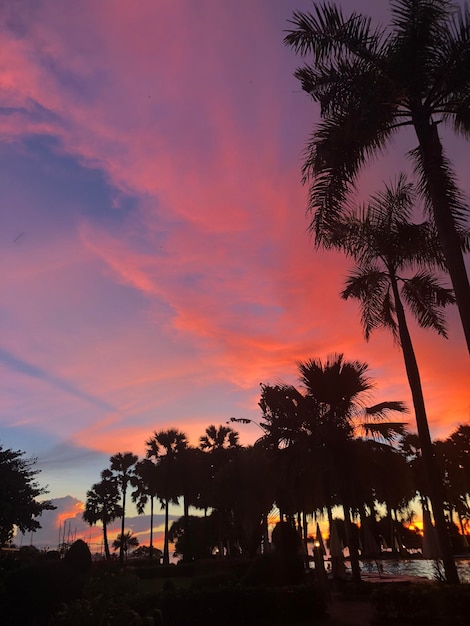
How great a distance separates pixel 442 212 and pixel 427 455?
6.71m

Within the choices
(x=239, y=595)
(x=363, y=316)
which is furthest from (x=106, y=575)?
(x=363, y=316)

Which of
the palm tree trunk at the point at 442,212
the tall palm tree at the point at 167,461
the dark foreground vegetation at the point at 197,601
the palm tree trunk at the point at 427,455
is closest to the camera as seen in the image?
the palm tree trunk at the point at 442,212

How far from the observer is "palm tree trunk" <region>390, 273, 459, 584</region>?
37.7ft

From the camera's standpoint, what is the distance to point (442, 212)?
31.9 ft

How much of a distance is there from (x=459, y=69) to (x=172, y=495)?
152 ft

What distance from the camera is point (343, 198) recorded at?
11164 millimetres

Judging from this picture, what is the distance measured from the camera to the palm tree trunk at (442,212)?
29.7 feet

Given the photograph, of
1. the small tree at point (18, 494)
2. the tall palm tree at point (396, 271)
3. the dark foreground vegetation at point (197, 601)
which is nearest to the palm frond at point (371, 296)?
the tall palm tree at point (396, 271)

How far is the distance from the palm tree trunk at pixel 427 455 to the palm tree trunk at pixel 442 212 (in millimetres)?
5243

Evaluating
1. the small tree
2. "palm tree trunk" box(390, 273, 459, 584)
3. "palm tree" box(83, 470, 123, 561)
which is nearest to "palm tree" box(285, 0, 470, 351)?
"palm tree trunk" box(390, 273, 459, 584)

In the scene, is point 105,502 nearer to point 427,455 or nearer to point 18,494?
point 18,494

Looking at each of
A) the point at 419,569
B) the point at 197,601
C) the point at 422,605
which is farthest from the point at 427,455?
the point at 419,569

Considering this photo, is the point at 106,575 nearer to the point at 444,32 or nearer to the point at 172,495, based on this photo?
the point at 444,32

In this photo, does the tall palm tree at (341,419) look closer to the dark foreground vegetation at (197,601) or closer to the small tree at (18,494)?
the dark foreground vegetation at (197,601)
